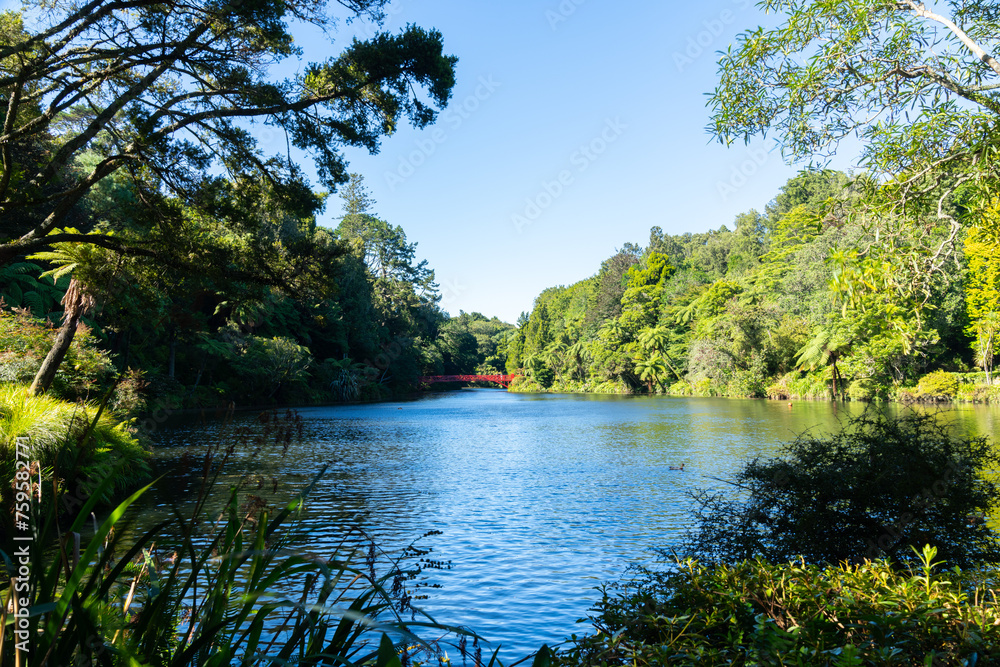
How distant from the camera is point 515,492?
11.2 m

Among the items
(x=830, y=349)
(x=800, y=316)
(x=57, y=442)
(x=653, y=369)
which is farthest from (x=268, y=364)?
(x=653, y=369)

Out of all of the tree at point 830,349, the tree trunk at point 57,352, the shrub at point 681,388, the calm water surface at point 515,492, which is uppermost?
the tree at point 830,349

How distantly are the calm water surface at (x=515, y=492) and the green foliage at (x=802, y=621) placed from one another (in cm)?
155

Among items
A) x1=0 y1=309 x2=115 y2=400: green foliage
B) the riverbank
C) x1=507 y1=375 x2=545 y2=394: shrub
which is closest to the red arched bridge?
x1=507 y1=375 x2=545 y2=394: shrub

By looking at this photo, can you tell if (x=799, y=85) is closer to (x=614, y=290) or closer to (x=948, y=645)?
Answer: (x=948, y=645)

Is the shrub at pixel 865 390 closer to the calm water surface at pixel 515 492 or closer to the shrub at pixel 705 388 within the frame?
the calm water surface at pixel 515 492

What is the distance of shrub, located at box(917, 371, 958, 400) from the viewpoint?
28.5 m

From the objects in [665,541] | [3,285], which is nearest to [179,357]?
[3,285]

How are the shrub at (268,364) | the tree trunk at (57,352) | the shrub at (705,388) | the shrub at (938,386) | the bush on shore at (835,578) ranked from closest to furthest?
the bush on shore at (835,578) → the tree trunk at (57,352) → the shrub at (938,386) → the shrub at (268,364) → the shrub at (705,388)

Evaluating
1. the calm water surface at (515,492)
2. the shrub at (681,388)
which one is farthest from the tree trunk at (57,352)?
the shrub at (681,388)

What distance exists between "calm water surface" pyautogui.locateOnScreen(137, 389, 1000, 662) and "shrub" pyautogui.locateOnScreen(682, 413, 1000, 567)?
91 centimetres

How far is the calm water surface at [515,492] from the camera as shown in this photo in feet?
19.6

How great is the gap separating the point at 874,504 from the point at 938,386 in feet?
97.6

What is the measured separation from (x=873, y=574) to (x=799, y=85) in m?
4.59
